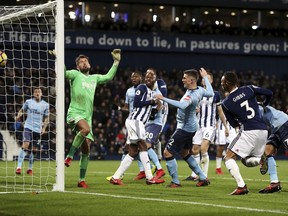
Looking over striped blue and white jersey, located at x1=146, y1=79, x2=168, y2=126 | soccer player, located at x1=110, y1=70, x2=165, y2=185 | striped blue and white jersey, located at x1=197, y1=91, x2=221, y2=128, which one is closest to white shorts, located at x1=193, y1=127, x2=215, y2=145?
striped blue and white jersey, located at x1=197, y1=91, x2=221, y2=128

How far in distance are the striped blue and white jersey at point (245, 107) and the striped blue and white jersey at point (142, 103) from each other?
9.35 feet

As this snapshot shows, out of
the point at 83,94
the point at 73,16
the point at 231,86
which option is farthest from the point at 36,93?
the point at 73,16

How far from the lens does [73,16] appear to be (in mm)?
38344

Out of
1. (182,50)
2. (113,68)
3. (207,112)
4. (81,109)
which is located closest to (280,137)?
(113,68)

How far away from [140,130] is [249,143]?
3.09 m

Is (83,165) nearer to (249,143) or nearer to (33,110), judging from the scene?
(249,143)

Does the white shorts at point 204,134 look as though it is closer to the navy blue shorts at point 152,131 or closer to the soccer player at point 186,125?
the navy blue shorts at point 152,131

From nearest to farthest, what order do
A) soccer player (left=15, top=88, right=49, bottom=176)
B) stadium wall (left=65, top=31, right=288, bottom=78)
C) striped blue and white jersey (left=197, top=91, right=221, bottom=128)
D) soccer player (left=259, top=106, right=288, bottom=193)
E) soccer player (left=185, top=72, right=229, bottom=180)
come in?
soccer player (left=259, top=106, right=288, bottom=193) < soccer player (left=185, top=72, right=229, bottom=180) < striped blue and white jersey (left=197, top=91, right=221, bottom=128) < soccer player (left=15, top=88, right=49, bottom=176) < stadium wall (left=65, top=31, right=288, bottom=78)

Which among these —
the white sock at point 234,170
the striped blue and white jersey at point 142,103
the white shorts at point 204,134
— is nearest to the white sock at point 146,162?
the striped blue and white jersey at point 142,103

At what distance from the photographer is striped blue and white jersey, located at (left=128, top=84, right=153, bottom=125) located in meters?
14.4

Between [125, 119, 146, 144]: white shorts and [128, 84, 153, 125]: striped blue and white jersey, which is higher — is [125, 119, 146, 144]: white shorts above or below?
below

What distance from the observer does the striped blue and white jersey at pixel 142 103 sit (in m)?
14.4

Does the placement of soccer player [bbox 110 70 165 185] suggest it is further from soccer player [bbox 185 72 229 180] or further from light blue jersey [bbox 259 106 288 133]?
soccer player [bbox 185 72 229 180]

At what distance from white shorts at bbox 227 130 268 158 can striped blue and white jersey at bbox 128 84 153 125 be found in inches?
120
